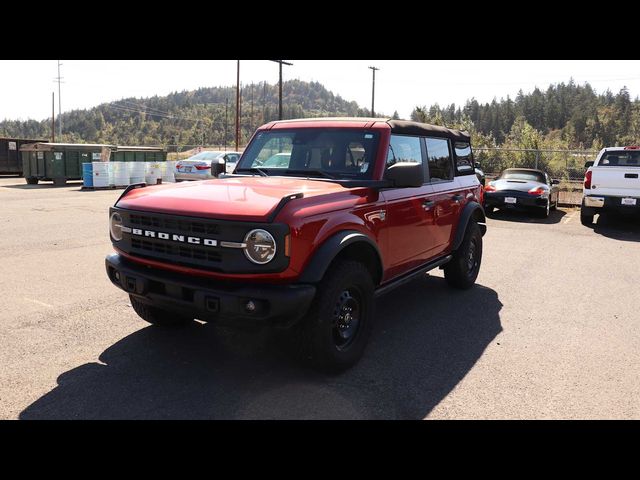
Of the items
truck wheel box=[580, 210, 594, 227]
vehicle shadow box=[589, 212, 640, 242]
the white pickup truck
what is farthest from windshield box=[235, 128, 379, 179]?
truck wheel box=[580, 210, 594, 227]

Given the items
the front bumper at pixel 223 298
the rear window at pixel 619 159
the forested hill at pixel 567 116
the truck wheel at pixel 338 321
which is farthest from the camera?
the forested hill at pixel 567 116

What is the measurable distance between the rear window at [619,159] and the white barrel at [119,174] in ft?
56.7

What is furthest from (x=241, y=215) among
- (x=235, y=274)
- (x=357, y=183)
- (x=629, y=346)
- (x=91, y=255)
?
(x=91, y=255)

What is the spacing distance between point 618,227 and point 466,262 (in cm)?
872

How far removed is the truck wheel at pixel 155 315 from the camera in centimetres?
456

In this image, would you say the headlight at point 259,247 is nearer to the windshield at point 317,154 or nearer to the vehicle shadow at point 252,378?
the vehicle shadow at point 252,378

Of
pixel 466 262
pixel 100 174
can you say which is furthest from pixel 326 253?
pixel 100 174

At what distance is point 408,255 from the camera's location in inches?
192

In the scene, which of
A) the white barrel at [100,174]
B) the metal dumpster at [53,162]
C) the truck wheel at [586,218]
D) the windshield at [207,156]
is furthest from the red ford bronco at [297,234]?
the metal dumpster at [53,162]

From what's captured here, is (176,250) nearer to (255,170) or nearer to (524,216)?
(255,170)

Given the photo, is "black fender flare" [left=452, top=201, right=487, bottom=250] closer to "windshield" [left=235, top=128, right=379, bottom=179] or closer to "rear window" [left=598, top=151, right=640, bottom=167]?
"windshield" [left=235, top=128, right=379, bottom=179]

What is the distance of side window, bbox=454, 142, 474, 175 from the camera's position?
20.5ft

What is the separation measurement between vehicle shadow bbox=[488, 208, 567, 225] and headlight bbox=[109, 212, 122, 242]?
11889 millimetres

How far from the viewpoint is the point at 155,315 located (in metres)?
4.59
